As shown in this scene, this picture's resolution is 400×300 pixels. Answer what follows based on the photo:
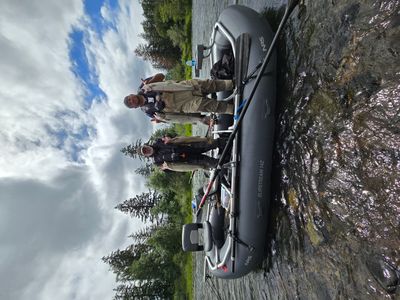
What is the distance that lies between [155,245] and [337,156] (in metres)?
16.8

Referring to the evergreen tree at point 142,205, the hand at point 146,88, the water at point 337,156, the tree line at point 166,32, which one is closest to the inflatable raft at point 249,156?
the water at point 337,156

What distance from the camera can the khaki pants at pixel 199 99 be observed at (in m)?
5.39

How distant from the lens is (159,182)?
2070 centimetres

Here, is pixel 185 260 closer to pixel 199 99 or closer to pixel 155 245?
pixel 155 245

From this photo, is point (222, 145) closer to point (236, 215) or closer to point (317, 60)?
point (236, 215)

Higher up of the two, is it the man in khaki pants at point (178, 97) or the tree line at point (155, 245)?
the man in khaki pants at point (178, 97)

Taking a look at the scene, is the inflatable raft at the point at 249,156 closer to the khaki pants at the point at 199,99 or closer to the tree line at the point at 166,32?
the khaki pants at the point at 199,99

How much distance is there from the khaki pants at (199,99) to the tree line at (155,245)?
44.5 ft

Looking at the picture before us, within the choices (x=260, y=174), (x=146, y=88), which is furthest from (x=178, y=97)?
(x=260, y=174)

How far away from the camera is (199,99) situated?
548 cm

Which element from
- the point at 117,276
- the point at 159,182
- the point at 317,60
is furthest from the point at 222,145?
the point at 117,276

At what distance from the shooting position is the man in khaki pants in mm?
5258

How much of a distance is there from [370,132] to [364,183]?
1.51ft

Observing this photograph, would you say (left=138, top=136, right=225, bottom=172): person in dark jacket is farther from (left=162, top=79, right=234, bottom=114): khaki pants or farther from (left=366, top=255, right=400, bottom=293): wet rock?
(left=366, top=255, right=400, bottom=293): wet rock
